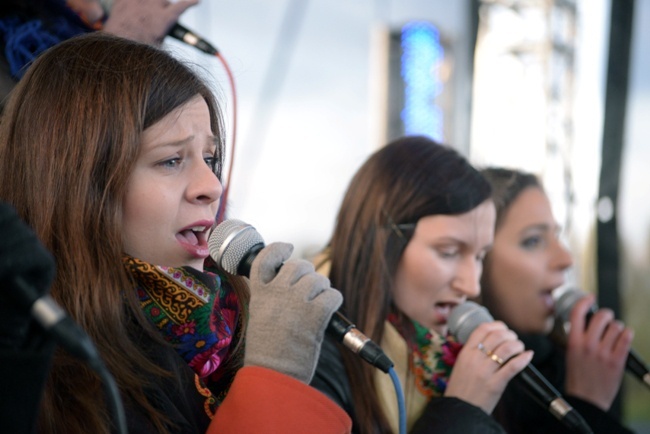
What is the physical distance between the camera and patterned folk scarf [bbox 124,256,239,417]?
114 centimetres

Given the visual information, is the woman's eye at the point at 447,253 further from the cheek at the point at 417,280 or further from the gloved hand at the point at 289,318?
the gloved hand at the point at 289,318

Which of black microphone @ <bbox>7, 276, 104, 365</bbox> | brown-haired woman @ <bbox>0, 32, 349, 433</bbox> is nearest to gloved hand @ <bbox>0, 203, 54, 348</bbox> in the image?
black microphone @ <bbox>7, 276, 104, 365</bbox>

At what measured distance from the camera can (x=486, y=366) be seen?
158cm

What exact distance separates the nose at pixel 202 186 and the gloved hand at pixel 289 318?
0.45 ft

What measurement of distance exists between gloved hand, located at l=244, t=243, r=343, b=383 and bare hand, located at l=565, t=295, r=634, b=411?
3.65 ft

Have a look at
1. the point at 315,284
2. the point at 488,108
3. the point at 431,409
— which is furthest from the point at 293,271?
the point at 488,108

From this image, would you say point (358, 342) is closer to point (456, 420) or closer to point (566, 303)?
point (456, 420)

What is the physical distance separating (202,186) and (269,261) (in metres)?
0.16

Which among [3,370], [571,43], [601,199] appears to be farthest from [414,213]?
Result: [571,43]

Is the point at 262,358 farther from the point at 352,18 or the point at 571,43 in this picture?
the point at 352,18

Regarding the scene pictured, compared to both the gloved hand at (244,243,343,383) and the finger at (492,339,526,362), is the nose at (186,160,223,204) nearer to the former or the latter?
the gloved hand at (244,243,343,383)

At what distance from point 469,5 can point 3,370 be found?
4.25m

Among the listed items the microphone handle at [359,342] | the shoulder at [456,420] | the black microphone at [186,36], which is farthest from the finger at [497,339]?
the black microphone at [186,36]

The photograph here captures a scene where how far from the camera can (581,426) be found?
1441 mm
